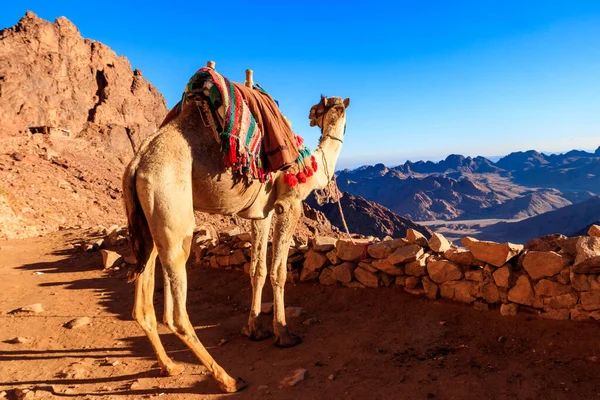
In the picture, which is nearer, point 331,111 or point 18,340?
point 18,340

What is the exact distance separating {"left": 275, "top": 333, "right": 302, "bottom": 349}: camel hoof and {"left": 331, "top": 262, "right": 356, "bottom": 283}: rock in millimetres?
1567

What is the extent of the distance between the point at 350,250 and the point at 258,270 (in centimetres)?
167

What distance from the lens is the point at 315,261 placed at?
6184mm

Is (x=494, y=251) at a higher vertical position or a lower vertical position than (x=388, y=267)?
higher

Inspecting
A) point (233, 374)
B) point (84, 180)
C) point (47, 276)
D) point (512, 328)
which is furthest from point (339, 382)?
point (84, 180)

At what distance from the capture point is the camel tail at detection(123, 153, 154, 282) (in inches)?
133

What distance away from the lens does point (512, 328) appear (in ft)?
13.8

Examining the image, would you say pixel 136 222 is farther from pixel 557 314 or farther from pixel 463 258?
pixel 557 314

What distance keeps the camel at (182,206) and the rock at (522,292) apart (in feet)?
8.48

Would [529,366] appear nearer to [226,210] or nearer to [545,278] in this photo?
[545,278]

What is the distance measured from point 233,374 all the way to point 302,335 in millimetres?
1114

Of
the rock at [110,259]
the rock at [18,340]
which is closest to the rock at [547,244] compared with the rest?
the rock at [18,340]

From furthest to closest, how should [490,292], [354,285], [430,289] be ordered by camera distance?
[354,285], [430,289], [490,292]

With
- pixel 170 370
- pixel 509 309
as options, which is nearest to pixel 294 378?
pixel 170 370
